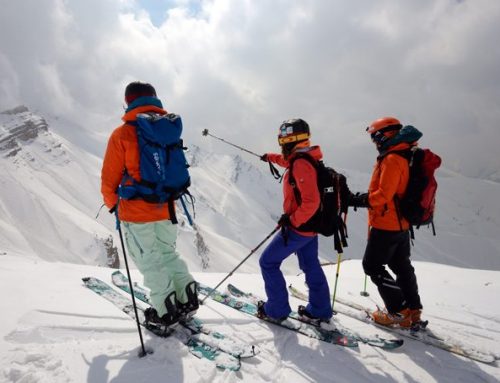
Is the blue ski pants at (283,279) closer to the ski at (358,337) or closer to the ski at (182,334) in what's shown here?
the ski at (358,337)

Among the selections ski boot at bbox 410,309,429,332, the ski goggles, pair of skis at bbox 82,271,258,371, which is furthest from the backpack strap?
ski boot at bbox 410,309,429,332

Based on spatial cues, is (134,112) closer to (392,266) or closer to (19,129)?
(392,266)

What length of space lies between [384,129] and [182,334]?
4.17 meters

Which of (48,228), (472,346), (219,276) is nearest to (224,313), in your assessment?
(219,276)

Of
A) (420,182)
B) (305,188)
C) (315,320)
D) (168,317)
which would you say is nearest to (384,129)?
(420,182)

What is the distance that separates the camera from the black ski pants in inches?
203

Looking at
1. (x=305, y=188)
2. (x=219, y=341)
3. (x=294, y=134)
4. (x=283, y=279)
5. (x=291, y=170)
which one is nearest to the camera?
(x=219, y=341)

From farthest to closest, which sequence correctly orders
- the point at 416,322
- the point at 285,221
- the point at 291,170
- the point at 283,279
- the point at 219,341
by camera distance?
the point at 416,322 → the point at 283,279 → the point at 285,221 → the point at 291,170 → the point at 219,341

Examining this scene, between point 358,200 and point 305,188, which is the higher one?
point 358,200

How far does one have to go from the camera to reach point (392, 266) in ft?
17.5

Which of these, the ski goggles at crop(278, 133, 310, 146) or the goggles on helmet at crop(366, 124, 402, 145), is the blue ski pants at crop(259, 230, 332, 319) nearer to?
the ski goggles at crop(278, 133, 310, 146)

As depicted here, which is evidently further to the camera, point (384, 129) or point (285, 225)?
point (384, 129)

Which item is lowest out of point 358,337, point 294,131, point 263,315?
point 263,315

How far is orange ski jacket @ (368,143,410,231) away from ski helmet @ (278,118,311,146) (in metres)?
1.24
